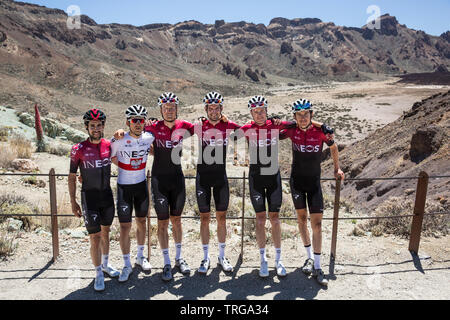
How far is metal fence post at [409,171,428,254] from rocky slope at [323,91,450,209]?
3487 millimetres

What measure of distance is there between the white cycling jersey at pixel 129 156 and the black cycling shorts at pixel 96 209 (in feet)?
1.19

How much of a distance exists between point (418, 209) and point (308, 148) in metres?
2.29

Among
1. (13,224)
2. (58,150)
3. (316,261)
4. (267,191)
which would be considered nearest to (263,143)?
(267,191)

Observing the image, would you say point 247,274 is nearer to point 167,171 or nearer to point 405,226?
point 167,171

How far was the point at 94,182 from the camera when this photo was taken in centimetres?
493

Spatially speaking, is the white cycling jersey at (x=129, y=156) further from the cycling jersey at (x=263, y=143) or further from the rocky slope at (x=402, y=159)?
the rocky slope at (x=402, y=159)

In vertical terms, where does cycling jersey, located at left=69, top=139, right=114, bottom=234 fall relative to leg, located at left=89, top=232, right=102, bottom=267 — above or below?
above

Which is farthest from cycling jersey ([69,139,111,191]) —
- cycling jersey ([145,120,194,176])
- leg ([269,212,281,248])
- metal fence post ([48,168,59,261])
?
leg ([269,212,281,248])

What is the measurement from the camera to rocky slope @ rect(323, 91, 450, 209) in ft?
35.9

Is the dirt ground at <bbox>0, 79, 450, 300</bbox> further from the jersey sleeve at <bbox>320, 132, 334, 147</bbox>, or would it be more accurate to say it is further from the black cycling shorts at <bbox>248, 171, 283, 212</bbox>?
the jersey sleeve at <bbox>320, 132, 334, 147</bbox>

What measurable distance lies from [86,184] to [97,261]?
1.11m

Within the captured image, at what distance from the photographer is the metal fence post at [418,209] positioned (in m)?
5.73

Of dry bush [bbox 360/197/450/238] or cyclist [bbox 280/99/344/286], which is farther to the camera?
dry bush [bbox 360/197/450/238]

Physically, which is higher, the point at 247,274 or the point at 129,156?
the point at 129,156
